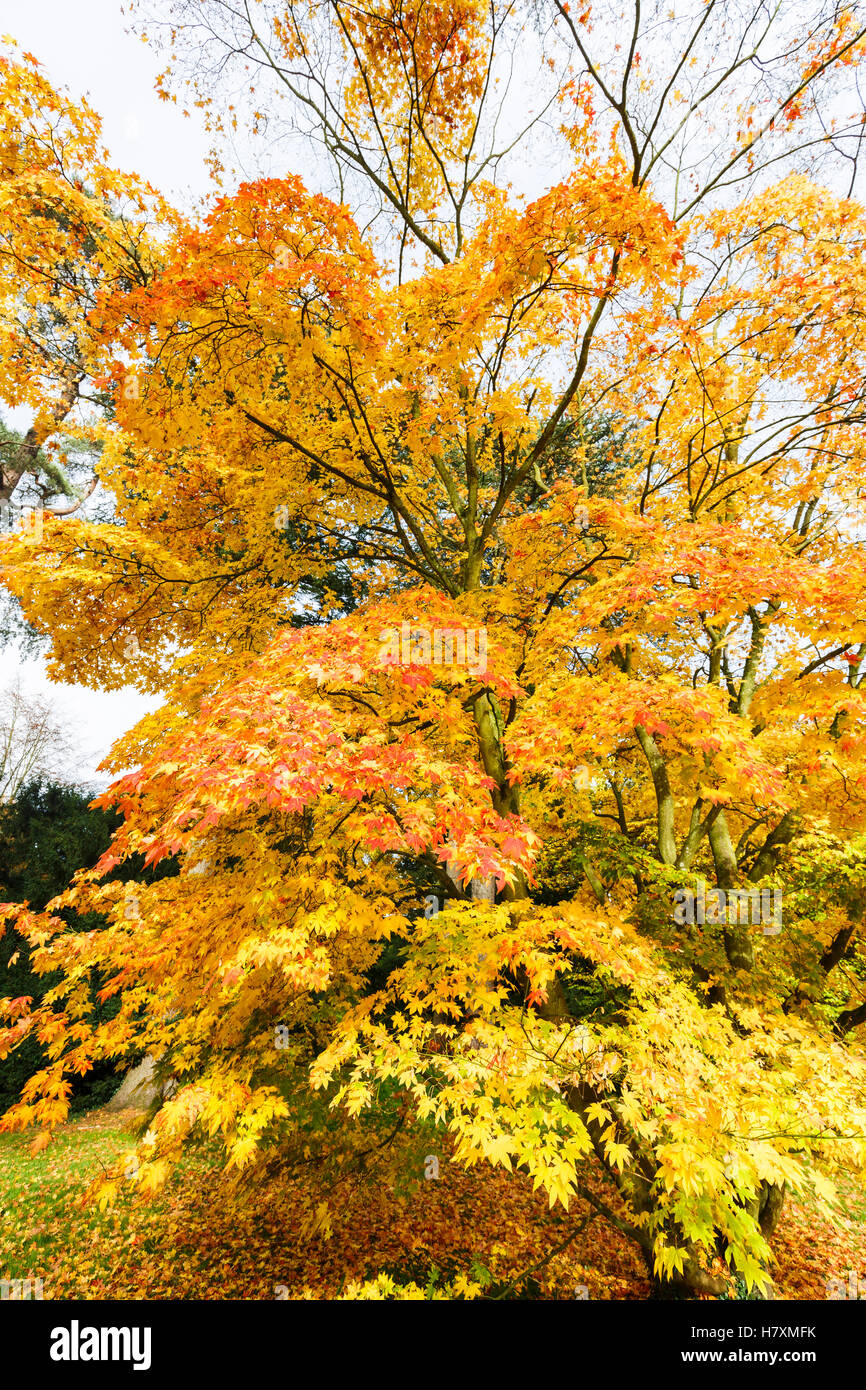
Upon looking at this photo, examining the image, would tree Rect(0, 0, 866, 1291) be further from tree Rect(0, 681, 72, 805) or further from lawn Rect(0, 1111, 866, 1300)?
tree Rect(0, 681, 72, 805)

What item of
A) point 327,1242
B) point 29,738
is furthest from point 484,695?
point 29,738

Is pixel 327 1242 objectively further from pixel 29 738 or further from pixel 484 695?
pixel 29 738

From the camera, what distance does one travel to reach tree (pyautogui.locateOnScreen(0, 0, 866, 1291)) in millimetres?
3268

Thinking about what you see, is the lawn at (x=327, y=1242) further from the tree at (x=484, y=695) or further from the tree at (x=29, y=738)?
the tree at (x=29, y=738)

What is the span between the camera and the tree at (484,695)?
3.27m

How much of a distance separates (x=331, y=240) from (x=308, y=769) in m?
4.66

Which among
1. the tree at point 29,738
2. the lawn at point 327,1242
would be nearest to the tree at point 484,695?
the lawn at point 327,1242

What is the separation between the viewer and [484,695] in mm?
5988

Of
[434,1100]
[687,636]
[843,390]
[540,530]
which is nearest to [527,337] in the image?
[540,530]

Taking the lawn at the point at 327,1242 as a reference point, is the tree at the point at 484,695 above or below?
above

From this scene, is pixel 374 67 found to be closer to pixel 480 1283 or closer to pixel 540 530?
pixel 540 530

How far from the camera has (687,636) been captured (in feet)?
22.8

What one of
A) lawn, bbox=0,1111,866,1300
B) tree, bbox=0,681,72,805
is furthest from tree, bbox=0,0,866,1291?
tree, bbox=0,681,72,805

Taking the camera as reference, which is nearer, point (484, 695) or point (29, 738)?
point (484, 695)
